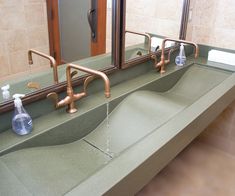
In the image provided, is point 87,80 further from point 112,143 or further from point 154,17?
point 154,17

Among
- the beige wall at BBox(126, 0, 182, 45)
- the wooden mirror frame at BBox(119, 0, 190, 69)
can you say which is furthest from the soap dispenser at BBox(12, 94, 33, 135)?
the beige wall at BBox(126, 0, 182, 45)

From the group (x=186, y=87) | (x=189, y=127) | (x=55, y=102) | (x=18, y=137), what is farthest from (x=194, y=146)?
(x=18, y=137)

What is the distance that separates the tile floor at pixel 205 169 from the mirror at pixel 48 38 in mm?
1094

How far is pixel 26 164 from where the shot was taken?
90 centimetres

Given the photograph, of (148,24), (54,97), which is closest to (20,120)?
(54,97)

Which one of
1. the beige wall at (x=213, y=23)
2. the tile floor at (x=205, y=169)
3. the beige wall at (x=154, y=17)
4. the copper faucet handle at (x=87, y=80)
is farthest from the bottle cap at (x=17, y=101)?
the beige wall at (x=213, y=23)

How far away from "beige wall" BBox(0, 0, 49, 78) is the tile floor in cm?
132

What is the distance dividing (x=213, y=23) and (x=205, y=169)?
1218 millimetres

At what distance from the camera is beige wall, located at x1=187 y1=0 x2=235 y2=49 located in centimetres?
194

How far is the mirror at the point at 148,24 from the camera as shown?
61.8 inches

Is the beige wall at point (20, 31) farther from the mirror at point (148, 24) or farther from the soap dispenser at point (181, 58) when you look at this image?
the soap dispenser at point (181, 58)

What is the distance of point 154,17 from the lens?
189 centimetres

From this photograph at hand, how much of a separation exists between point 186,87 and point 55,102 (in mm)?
1030

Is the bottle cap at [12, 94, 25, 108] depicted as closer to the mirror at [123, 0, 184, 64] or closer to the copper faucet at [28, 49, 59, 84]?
the copper faucet at [28, 49, 59, 84]
